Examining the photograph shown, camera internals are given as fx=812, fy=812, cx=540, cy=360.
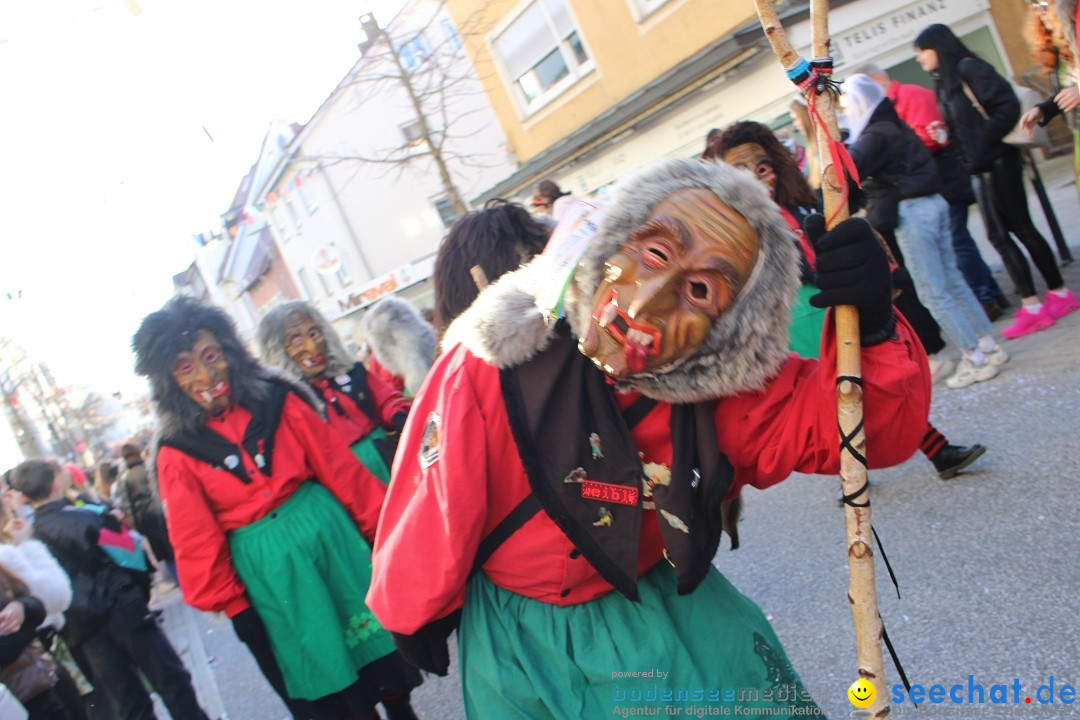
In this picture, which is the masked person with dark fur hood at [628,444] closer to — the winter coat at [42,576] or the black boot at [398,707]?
the black boot at [398,707]

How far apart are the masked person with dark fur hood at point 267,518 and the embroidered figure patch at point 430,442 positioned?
1.72 meters

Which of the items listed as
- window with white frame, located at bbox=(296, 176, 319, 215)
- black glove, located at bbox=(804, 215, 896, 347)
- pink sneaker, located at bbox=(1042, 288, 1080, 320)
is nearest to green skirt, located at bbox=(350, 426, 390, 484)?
black glove, located at bbox=(804, 215, 896, 347)

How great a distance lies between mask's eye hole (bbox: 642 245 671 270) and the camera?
1499 mm

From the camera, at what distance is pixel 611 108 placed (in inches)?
587

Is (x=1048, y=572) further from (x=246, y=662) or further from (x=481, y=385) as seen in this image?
(x=246, y=662)

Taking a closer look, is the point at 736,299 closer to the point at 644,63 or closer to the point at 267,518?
the point at 267,518

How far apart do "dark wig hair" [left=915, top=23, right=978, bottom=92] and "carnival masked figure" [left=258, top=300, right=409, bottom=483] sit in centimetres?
396

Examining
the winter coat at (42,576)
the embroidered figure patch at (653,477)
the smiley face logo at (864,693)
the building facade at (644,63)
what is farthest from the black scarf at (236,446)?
the building facade at (644,63)

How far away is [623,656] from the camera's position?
175 cm

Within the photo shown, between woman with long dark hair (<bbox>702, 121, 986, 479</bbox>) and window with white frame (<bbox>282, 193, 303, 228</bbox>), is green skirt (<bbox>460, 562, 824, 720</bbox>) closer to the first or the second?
woman with long dark hair (<bbox>702, 121, 986, 479</bbox>)

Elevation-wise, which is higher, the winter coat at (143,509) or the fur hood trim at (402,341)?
the fur hood trim at (402,341)

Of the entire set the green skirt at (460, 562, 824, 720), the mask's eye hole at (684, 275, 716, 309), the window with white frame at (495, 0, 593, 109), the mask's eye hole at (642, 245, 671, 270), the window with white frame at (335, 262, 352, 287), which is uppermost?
the window with white frame at (495, 0, 593, 109)

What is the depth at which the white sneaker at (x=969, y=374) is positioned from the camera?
486 cm

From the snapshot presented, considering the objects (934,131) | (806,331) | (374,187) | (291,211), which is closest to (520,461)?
(806,331)
